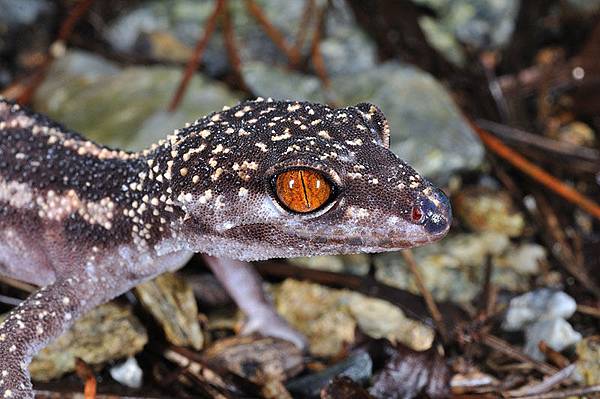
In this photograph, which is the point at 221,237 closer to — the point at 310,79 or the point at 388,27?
the point at 310,79

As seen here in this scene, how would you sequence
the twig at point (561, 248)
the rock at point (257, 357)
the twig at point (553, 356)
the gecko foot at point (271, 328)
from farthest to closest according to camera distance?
the twig at point (561, 248) → the gecko foot at point (271, 328) → the rock at point (257, 357) → the twig at point (553, 356)

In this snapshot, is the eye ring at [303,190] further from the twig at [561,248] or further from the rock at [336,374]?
the twig at [561,248]

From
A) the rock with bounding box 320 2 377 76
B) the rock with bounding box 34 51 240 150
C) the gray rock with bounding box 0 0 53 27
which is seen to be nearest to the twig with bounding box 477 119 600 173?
the rock with bounding box 320 2 377 76

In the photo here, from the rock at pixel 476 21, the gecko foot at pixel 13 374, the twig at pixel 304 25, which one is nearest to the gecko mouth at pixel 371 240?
the gecko foot at pixel 13 374

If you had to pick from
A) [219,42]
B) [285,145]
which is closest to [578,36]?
[219,42]

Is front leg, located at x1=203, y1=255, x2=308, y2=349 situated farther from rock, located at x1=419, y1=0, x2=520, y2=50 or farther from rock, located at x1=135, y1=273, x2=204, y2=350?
rock, located at x1=419, y1=0, x2=520, y2=50

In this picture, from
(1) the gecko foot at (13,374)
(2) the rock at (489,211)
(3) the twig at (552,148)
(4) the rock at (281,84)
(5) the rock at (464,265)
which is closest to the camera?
(1) the gecko foot at (13,374)

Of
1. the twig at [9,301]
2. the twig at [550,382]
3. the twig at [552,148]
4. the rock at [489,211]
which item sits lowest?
the twig at [550,382]

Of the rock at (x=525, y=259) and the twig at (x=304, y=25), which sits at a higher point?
the twig at (x=304, y=25)
